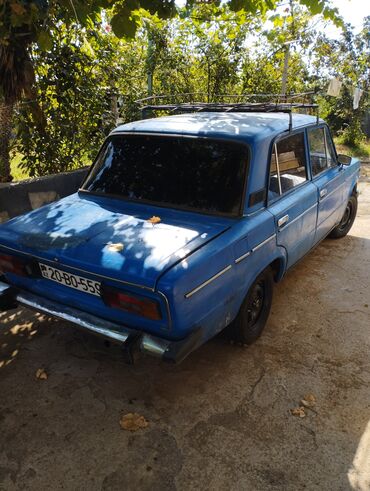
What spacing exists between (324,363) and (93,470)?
1.93 m

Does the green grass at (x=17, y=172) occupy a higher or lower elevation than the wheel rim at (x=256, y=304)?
higher

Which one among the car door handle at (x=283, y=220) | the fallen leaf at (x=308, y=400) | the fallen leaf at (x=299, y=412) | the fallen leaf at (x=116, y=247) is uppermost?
the fallen leaf at (x=116, y=247)

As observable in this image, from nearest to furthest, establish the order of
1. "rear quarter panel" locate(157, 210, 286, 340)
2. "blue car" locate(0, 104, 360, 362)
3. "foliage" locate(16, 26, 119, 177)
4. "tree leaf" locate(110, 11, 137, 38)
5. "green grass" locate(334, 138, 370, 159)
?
"rear quarter panel" locate(157, 210, 286, 340) < "blue car" locate(0, 104, 360, 362) < "tree leaf" locate(110, 11, 137, 38) < "foliage" locate(16, 26, 119, 177) < "green grass" locate(334, 138, 370, 159)

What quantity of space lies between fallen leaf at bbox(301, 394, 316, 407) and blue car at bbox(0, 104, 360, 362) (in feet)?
2.14

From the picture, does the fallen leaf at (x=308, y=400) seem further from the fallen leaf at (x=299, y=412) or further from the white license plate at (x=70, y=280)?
the white license plate at (x=70, y=280)

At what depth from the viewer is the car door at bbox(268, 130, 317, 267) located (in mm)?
3152

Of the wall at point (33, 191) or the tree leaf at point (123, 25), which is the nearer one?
the tree leaf at point (123, 25)

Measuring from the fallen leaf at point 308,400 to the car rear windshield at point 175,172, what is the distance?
56.6 inches

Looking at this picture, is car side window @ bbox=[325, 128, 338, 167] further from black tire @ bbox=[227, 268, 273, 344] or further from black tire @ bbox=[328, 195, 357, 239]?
black tire @ bbox=[227, 268, 273, 344]

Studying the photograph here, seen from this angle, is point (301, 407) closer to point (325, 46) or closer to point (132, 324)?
point (132, 324)

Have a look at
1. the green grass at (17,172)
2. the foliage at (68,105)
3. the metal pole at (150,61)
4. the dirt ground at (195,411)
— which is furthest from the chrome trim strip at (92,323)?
the metal pole at (150,61)

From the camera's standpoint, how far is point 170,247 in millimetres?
2396

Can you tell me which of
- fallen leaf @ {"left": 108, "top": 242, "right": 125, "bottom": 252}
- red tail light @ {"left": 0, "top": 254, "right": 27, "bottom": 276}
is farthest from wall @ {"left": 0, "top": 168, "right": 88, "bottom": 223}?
fallen leaf @ {"left": 108, "top": 242, "right": 125, "bottom": 252}

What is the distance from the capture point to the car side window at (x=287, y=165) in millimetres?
3156
